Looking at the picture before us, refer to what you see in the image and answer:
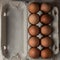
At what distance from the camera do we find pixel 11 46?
86 cm

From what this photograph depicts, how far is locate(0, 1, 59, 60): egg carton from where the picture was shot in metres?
0.85

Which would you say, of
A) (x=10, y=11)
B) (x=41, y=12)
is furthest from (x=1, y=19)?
(x=41, y=12)

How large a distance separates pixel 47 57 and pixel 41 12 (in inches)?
7.6

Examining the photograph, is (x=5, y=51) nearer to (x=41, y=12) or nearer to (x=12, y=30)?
(x=12, y=30)

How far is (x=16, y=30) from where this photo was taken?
0.87 m

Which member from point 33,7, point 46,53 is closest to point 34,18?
point 33,7

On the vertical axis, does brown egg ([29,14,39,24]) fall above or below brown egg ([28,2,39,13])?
below

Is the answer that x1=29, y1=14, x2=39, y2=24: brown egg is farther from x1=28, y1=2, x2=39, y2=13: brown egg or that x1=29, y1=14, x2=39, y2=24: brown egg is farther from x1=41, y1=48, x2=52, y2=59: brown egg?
x1=41, y1=48, x2=52, y2=59: brown egg

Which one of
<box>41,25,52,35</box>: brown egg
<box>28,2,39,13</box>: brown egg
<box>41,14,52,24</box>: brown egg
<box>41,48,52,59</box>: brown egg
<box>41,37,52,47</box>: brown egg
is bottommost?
<box>41,48,52,59</box>: brown egg

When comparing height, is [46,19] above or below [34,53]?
above

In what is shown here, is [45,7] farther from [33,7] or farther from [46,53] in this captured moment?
[46,53]

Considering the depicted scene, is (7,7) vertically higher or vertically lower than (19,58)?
higher

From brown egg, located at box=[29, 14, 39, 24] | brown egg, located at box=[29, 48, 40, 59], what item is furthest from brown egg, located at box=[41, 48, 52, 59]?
brown egg, located at box=[29, 14, 39, 24]

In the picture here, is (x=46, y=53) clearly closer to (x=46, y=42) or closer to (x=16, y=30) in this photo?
(x=46, y=42)
